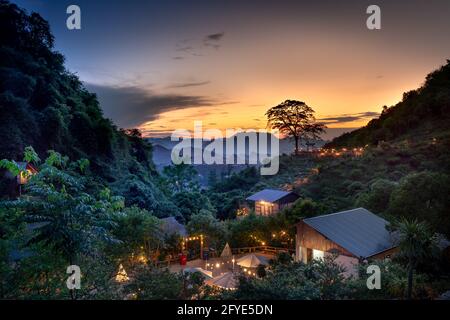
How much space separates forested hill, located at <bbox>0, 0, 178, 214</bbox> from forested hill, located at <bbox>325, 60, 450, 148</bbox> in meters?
18.4

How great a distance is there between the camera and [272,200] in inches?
768

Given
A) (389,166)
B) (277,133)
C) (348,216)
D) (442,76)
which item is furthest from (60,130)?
(442,76)

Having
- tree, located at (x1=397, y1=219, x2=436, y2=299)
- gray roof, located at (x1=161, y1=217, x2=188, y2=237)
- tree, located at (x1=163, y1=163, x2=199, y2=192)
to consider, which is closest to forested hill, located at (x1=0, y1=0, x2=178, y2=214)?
gray roof, located at (x1=161, y1=217, x2=188, y2=237)

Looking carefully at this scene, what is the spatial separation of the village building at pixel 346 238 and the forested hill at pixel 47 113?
10.5 metres

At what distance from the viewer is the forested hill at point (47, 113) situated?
57.9 ft

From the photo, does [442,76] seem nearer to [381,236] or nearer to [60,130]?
[381,236]

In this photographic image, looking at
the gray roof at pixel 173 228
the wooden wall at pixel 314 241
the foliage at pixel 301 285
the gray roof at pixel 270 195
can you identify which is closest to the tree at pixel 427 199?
the wooden wall at pixel 314 241

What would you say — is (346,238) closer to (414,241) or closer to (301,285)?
(414,241)

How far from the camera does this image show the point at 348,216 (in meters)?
12.9

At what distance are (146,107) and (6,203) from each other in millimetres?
7818

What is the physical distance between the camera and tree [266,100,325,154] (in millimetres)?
23875

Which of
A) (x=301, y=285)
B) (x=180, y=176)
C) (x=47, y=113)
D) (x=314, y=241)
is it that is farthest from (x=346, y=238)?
(x=180, y=176)

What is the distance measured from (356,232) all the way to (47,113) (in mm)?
16595

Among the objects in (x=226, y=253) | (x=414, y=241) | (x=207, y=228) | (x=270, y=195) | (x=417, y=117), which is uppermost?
(x=417, y=117)
